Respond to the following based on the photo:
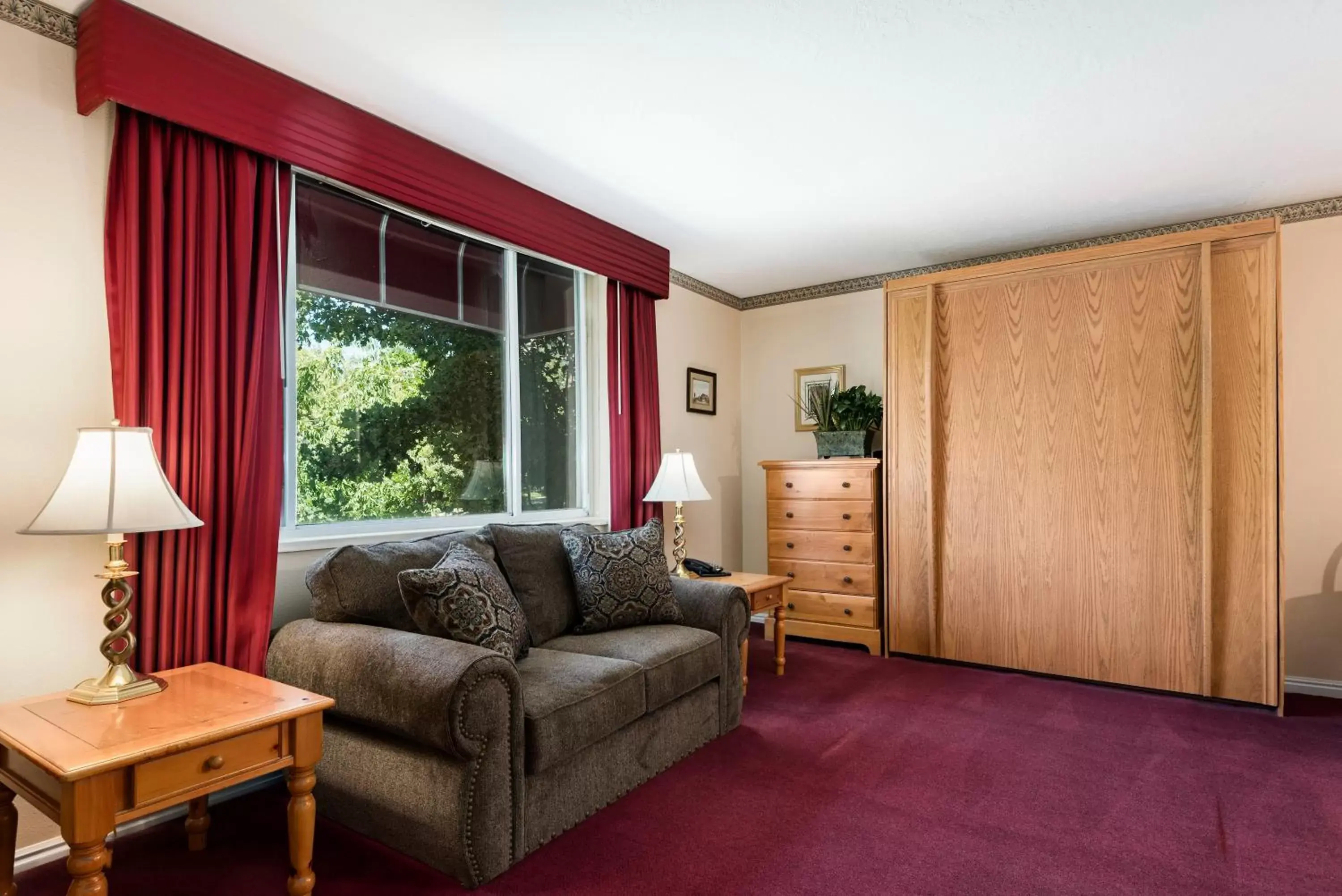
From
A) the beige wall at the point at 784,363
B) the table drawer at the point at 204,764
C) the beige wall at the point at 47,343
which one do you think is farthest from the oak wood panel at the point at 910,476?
the beige wall at the point at 47,343

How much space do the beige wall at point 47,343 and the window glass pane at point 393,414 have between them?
721mm

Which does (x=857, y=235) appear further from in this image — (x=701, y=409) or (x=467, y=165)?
(x=467, y=165)

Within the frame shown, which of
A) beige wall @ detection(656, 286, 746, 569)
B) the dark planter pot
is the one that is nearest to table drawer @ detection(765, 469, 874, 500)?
the dark planter pot

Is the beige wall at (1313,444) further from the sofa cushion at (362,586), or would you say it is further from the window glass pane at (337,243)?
the window glass pane at (337,243)

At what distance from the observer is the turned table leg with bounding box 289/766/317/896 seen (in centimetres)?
186

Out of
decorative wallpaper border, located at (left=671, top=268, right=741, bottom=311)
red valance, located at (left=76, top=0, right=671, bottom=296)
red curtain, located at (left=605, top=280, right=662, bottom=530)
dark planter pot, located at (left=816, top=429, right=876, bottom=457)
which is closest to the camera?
red valance, located at (left=76, top=0, right=671, bottom=296)

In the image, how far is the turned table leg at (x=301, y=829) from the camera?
186 cm

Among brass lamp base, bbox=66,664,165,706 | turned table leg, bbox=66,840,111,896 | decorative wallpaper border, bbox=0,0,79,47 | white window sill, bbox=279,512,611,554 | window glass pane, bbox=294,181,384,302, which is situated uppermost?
decorative wallpaper border, bbox=0,0,79,47

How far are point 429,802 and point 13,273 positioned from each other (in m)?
1.83

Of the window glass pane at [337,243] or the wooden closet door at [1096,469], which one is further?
the wooden closet door at [1096,469]

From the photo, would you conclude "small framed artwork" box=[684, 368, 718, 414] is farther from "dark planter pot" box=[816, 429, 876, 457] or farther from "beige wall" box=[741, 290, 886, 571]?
"dark planter pot" box=[816, 429, 876, 457]

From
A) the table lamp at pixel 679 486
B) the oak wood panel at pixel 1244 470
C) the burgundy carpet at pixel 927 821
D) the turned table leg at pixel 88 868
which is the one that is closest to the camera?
the turned table leg at pixel 88 868

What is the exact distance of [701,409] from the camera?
5117 millimetres

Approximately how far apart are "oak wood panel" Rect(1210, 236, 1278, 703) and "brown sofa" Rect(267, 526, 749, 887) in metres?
2.47
